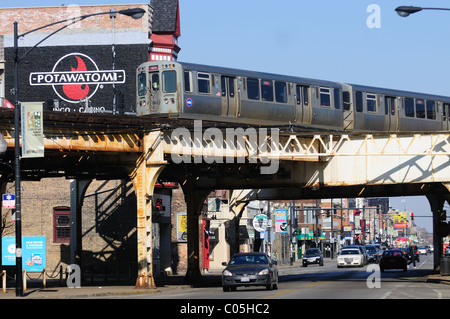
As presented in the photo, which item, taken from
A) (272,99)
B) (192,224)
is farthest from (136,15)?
(192,224)

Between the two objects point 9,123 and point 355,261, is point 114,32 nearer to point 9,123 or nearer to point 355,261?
point 355,261

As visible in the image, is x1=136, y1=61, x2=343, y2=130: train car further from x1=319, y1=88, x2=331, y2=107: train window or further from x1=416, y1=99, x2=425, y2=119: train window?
x1=416, y1=99, x2=425, y2=119: train window

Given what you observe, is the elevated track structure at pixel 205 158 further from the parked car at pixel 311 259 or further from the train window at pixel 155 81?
the parked car at pixel 311 259

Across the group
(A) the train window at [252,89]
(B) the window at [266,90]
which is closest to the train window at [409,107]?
(B) the window at [266,90]

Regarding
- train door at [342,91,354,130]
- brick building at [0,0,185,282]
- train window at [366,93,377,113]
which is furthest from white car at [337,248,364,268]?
train door at [342,91,354,130]

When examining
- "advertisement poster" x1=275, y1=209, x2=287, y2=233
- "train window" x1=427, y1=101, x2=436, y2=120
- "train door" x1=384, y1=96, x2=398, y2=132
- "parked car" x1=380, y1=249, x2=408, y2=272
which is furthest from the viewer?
"advertisement poster" x1=275, y1=209, x2=287, y2=233

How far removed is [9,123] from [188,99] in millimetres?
7980

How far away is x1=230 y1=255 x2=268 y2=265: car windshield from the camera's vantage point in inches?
1299

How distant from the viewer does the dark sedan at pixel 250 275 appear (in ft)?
104

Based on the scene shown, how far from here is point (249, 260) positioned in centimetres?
3312

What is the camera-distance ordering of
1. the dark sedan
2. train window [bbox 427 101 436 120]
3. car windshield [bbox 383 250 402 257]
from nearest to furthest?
the dark sedan → train window [bbox 427 101 436 120] → car windshield [bbox 383 250 402 257]

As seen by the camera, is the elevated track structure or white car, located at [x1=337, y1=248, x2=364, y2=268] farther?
white car, located at [x1=337, y1=248, x2=364, y2=268]

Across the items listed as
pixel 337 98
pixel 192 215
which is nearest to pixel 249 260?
pixel 337 98

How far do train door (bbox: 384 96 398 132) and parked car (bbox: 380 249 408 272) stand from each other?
14.0 meters
